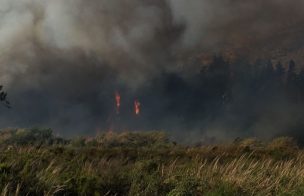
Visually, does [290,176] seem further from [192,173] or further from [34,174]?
[34,174]

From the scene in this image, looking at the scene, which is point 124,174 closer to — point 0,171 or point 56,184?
point 56,184

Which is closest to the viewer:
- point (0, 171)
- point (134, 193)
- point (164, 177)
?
point (0, 171)

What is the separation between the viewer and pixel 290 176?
51.6 ft

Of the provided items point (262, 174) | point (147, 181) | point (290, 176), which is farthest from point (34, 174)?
point (290, 176)

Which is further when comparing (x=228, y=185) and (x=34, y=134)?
(x=34, y=134)

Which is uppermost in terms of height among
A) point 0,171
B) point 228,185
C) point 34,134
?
point 34,134

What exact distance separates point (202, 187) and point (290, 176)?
4280 millimetres

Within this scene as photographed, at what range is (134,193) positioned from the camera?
11648 millimetres

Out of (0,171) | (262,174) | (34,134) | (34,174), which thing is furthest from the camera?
(34,134)

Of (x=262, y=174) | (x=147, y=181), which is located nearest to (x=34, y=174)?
(x=147, y=181)

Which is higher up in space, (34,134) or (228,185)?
(34,134)

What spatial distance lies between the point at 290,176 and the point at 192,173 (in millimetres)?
3421

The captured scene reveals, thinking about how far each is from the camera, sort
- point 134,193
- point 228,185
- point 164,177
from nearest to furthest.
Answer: point 134,193, point 228,185, point 164,177

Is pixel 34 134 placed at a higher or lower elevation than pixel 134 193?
higher
